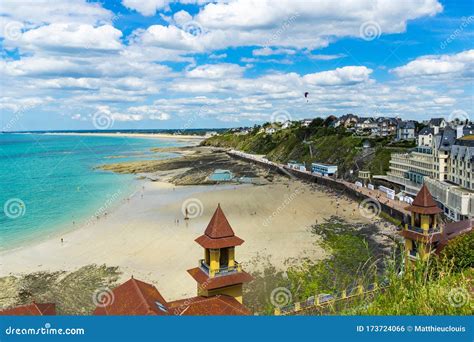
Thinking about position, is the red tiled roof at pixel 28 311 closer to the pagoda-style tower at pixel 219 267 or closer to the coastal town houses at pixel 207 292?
the coastal town houses at pixel 207 292

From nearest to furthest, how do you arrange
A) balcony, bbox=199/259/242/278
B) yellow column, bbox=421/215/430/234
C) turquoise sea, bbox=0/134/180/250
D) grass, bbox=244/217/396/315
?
1. balcony, bbox=199/259/242/278
2. yellow column, bbox=421/215/430/234
3. grass, bbox=244/217/396/315
4. turquoise sea, bbox=0/134/180/250

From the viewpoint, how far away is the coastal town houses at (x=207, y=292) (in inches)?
516

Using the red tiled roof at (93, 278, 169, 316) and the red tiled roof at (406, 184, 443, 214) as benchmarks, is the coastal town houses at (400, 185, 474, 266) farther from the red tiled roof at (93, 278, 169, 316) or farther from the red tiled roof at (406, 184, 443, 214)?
the red tiled roof at (93, 278, 169, 316)

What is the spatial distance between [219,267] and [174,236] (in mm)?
18981

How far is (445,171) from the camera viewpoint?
4228 cm

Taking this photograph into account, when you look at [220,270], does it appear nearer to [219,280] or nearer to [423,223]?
[219,280]

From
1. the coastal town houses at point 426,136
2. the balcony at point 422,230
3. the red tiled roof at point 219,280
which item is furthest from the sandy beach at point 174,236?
the coastal town houses at point 426,136

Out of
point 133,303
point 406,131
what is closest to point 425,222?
point 133,303

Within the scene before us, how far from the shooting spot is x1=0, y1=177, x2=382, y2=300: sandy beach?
27.7 metres

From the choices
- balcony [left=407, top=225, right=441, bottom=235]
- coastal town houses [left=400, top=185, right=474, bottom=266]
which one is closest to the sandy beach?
coastal town houses [left=400, top=185, right=474, bottom=266]

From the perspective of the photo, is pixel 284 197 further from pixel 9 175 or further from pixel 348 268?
pixel 9 175

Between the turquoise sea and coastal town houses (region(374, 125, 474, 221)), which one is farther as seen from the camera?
the turquoise sea

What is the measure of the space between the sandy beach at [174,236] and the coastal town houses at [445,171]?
322 inches

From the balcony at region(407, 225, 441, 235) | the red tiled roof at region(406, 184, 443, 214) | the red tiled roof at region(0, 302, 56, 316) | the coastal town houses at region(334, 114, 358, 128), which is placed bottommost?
the red tiled roof at region(0, 302, 56, 316)
